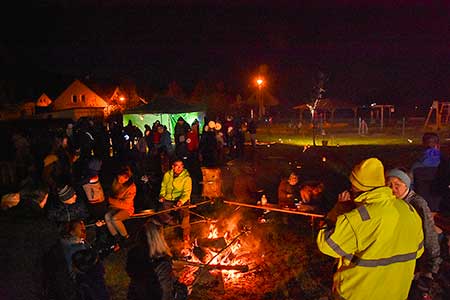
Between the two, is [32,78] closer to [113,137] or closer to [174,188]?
[113,137]

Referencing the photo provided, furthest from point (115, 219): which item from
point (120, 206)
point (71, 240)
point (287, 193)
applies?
point (287, 193)

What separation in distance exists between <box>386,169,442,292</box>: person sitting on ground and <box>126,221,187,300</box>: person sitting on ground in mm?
2493

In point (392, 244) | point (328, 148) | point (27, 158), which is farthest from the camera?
point (328, 148)

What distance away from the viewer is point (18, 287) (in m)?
5.66

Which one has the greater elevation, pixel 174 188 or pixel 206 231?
pixel 174 188

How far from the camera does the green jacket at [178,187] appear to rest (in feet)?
25.2

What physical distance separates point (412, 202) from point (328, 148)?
1793 cm

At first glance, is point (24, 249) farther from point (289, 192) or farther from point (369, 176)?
point (369, 176)

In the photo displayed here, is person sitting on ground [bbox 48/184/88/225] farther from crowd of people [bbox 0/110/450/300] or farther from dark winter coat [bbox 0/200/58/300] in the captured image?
dark winter coat [bbox 0/200/58/300]

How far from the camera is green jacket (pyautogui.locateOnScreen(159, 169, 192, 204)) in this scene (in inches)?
302

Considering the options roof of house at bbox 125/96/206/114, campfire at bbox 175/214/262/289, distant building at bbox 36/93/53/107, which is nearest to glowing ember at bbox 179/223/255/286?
campfire at bbox 175/214/262/289

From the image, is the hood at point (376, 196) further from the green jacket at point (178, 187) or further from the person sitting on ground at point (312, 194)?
the green jacket at point (178, 187)

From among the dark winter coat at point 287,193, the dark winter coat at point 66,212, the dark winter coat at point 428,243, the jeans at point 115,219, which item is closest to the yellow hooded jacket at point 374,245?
the dark winter coat at point 428,243

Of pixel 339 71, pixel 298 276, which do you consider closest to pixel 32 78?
pixel 339 71
